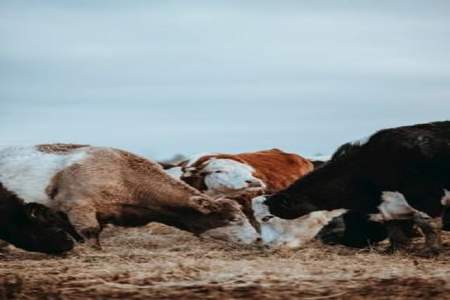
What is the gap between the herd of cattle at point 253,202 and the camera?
421 inches

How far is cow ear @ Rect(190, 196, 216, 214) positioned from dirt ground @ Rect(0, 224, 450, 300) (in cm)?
234

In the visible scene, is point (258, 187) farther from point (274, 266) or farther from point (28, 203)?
point (274, 266)

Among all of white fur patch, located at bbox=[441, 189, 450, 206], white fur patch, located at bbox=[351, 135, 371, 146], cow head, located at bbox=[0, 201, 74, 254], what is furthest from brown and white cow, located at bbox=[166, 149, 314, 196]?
cow head, located at bbox=[0, 201, 74, 254]

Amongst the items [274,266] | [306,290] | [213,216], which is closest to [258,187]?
[213,216]

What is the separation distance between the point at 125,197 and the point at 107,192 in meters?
0.28

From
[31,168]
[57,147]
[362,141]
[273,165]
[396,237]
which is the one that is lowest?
[396,237]

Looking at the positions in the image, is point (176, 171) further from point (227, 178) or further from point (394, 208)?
point (394, 208)

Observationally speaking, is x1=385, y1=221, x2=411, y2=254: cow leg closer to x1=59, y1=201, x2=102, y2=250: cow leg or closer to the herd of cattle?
the herd of cattle

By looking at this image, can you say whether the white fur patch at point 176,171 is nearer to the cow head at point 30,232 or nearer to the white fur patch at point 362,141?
the white fur patch at point 362,141

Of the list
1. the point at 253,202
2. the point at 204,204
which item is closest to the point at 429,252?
the point at 253,202

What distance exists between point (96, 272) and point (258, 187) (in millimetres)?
6889

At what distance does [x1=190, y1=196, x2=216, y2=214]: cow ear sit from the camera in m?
12.2

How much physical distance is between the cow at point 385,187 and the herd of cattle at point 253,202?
1 cm

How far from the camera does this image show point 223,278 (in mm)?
7785
